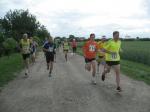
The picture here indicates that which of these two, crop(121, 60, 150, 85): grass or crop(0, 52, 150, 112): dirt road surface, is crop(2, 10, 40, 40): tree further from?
crop(0, 52, 150, 112): dirt road surface

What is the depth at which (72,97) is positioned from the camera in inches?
448

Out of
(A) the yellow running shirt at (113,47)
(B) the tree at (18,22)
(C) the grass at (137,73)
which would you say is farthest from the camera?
(B) the tree at (18,22)

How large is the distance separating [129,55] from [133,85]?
78.0 ft

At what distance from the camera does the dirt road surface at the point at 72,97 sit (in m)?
9.92

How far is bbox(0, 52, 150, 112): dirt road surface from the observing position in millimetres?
9922

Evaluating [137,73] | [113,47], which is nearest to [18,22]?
[137,73]

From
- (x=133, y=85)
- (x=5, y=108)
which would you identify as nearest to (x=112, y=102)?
(x=5, y=108)

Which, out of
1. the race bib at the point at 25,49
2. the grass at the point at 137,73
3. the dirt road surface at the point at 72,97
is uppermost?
the race bib at the point at 25,49

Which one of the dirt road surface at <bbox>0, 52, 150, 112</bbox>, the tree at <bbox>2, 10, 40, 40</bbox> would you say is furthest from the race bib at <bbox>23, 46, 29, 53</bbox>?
the tree at <bbox>2, 10, 40, 40</bbox>

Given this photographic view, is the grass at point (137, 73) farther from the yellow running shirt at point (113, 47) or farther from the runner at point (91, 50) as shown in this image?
the yellow running shirt at point (113, 47)

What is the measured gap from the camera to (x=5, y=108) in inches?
396

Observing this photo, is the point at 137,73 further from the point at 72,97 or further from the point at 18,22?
the point at 18,22

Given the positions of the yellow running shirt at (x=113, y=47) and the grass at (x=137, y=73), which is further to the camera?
the grass at (x=137, y=73)

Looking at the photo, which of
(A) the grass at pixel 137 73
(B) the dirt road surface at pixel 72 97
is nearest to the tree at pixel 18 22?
(A) the grass at pixel 137 73
